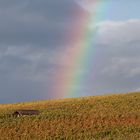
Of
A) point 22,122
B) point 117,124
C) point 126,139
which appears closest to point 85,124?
point 117,124

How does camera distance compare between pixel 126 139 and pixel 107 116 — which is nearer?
pixel 126 139

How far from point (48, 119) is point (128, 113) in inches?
345

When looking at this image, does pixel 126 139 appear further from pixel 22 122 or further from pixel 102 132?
pixel 22 122

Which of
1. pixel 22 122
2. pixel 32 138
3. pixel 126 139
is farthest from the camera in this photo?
pixel 22 122

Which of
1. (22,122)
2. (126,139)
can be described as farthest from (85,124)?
(126,139)

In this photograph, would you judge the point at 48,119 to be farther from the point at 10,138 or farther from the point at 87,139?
the point at 87,139

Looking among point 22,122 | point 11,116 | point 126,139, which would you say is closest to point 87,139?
point 126,139

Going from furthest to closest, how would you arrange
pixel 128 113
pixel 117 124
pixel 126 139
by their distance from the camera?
1. pixel 128 113
2. pixel 117 124
3. pixel 126 139

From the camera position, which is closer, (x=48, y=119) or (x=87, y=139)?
(x=87, y=139)

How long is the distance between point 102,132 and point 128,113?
11.9 metres

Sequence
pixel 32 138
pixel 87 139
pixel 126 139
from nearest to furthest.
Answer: pixel 126 139 < pixel 87 139 < pixel 32 138

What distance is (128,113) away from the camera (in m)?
50.8

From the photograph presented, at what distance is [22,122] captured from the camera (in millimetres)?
47219

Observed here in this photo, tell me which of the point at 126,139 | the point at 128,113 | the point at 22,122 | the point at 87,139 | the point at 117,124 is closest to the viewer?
the point at 126,139
